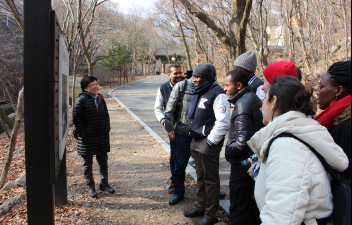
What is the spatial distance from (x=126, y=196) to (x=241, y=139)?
2.36 metres

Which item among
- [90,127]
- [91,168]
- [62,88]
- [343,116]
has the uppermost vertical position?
[62,88]

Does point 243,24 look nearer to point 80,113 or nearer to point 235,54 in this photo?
point 235,54

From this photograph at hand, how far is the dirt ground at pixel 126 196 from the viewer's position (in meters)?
3.44

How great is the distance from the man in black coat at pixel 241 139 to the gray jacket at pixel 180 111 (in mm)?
709

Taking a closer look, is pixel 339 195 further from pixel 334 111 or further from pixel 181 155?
pixel 181 155

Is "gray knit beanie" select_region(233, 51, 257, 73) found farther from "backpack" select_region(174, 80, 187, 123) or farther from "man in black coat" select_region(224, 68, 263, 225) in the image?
"backpack" select_region(174, 80, 187, 123)

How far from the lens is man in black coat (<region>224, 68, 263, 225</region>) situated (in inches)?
104

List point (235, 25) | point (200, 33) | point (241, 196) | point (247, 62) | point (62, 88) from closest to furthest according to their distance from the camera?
point (62, 88)
point (241, 196)
point (247, 62)
point (235, 25)
point (200, 33)

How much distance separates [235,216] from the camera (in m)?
2.87

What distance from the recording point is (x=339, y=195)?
136cm

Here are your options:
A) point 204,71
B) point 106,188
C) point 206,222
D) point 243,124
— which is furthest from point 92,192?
point 243,124

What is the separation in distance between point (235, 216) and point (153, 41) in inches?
2569

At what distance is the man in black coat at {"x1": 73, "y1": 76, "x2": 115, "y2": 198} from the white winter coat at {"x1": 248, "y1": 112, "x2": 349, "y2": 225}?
10.1ft

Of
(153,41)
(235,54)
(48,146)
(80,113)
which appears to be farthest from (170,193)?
(153,41)
